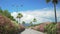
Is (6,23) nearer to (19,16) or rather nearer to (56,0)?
(56,0)

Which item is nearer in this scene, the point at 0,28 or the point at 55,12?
the point at 0,28

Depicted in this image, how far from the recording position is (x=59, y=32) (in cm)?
3750

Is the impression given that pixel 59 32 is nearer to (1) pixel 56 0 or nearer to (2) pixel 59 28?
(2) pixel 59 28

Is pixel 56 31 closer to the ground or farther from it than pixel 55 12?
closer to the ground

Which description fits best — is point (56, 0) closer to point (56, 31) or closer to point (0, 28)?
point (56, 31)

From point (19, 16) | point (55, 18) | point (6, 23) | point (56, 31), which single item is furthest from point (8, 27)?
point (19, 16)

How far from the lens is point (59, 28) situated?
1480 inches

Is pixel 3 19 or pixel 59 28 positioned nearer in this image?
pixel 3 19

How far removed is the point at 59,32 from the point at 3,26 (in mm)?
9481

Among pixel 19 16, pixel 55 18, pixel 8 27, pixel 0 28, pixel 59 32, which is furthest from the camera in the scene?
pixel 19 16

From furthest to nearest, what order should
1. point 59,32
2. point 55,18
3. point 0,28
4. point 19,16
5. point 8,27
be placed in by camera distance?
1. point 19,16
2. point 55,18
3. point 59,32
4. point 8,27
5. point 0,28

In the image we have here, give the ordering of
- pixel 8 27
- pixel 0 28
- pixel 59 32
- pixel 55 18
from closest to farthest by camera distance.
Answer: pixel 0 28
pixel 8 27
pixel 59 32
pixel 55 18

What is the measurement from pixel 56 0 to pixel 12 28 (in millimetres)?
18054

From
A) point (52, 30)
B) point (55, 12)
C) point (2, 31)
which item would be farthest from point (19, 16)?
point (2, 31)
